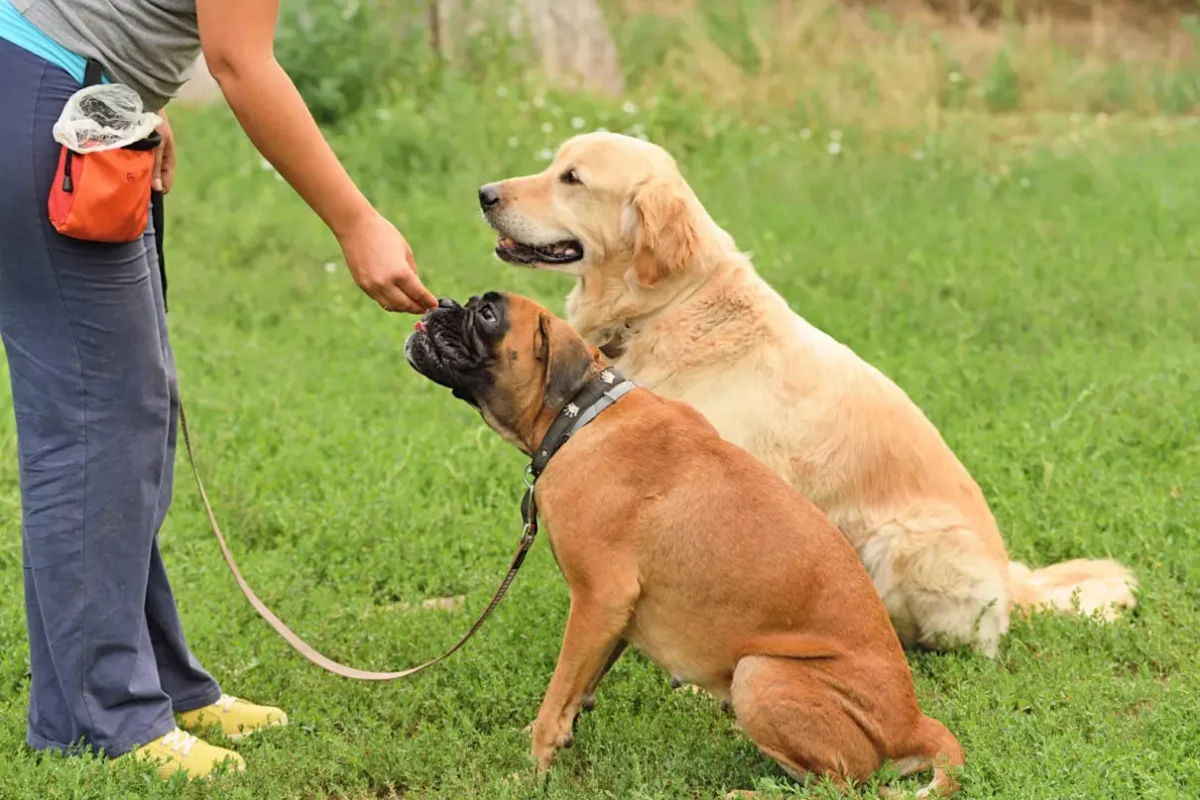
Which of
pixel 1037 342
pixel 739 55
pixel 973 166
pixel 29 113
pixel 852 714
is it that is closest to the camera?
pixel 29 113

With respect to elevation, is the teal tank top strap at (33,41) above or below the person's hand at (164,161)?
above

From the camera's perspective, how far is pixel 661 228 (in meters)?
4.68

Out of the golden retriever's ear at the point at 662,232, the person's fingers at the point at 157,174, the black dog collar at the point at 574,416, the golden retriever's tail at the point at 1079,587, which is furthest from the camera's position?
the golden retriever's tail at the point at 1079,587

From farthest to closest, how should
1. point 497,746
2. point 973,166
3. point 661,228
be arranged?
1. point 973,166
2. point 661,228
3. point 497,746

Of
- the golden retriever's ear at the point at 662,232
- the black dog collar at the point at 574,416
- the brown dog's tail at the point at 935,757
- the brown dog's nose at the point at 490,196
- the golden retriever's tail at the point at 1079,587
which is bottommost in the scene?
the golden retriever's tail at the point at 1079,587

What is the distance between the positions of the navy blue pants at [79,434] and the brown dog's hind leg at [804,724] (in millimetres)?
1708

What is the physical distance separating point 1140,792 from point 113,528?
2.80 metres

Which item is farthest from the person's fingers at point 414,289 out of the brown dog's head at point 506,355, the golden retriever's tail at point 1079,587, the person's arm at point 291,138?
the golden retriever's tail at point 1079,587

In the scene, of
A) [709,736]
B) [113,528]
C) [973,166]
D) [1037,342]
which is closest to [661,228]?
[709,736]

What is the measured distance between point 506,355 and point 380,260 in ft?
1.69

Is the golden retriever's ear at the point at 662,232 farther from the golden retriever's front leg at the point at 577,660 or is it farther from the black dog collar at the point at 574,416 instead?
the golden retriever's front leg at the point at 577,660

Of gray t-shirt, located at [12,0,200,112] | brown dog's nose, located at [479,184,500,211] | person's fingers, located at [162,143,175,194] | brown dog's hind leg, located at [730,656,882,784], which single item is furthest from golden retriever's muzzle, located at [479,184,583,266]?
brown dog's hind leg, located at [730,656,882,784]

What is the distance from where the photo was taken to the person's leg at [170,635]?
4094 mm

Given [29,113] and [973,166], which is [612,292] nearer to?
[29,113]
